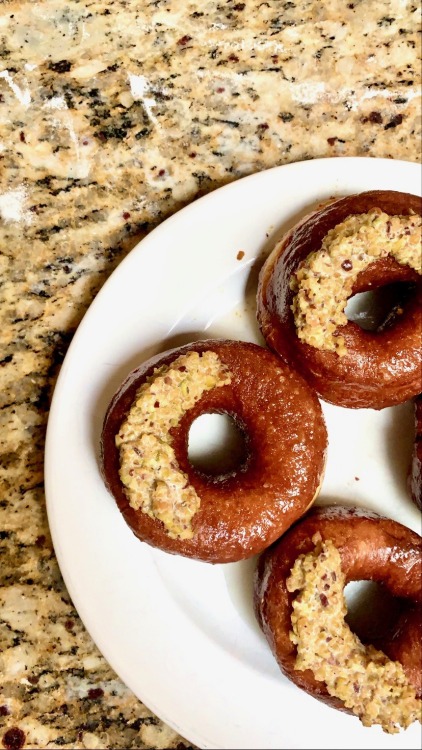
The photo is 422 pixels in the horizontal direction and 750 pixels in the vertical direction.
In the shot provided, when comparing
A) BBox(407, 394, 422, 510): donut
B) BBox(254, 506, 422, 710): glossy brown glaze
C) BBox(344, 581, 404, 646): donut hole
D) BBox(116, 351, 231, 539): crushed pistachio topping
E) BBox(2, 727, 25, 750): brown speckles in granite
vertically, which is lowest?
BBox(2, 727, 25, 750): brown speckles in granite

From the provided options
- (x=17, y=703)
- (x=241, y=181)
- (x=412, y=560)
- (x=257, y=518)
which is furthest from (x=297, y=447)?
(x=17, y=703)

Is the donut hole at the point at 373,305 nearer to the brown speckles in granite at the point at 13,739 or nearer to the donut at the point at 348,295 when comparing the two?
the donut at the point at 348,295

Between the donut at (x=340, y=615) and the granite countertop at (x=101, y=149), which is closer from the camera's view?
the donut at (x=340, y=615)

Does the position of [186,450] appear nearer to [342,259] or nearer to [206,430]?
[206,430]

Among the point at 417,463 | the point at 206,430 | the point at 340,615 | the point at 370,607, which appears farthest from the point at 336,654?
the point at 206,430

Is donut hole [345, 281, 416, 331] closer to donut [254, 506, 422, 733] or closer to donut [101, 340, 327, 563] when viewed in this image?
donut [101, 340, 327, 563]

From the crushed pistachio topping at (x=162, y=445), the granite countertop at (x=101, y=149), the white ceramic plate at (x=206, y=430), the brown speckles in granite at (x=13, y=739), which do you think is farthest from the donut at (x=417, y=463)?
the brown speckles in granite at (x=13, y=739)

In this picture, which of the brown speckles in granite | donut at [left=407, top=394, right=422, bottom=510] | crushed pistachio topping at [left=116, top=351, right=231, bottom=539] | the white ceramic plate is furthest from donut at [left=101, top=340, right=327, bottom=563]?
the brown speckles in granite
